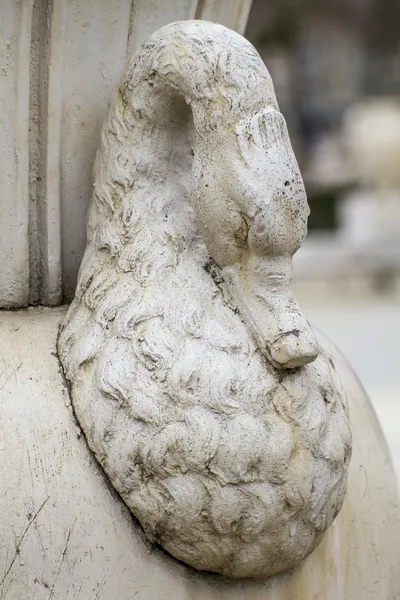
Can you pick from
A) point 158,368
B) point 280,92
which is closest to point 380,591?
point 158,368

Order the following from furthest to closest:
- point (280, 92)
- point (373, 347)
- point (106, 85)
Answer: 1. point (280, 92)
2. point (373, 347)
3. point (106, 85)

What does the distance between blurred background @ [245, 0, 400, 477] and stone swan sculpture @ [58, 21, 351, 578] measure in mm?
2227

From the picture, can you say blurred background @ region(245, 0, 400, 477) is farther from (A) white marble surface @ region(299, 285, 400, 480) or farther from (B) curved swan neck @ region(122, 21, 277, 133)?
(B) curved swan neck @ region(122, 21, 277, 133)

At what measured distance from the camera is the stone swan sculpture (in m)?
1.41

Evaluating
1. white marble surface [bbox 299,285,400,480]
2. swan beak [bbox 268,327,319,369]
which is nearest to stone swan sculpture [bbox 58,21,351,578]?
swan beak [bbox 268,327,319,369]

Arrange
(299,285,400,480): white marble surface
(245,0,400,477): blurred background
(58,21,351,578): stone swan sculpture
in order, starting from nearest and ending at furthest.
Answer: (58,21,351,578): stone swan sculpture < (299,285,400,480): white marble surface < (245,0,400,477): blurred background

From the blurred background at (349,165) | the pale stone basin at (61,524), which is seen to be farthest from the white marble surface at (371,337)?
the pale stone basin at (61,524)

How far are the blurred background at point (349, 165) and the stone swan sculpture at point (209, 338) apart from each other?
2227mm

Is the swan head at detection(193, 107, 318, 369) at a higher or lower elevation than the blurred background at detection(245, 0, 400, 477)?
higher

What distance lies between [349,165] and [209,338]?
40.0ft

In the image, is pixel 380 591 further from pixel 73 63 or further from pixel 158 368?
pixel 73 63

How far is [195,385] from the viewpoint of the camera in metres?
1.41

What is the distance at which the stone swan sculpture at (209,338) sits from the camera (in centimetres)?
141

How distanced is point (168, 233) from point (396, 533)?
572mm
